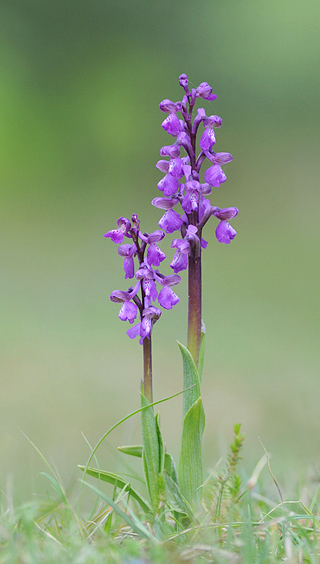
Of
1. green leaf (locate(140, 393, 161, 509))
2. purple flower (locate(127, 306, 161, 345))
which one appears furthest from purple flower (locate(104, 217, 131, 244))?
green leaf (locate(140, 393, 161, 509))

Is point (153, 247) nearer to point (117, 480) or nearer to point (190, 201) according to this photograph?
point (190, 201)

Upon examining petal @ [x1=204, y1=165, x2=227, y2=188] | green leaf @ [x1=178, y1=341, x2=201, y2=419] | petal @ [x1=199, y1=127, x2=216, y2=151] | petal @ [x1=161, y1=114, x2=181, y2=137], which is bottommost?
green leaf @ [x1=178, y1=341, x2=201, y2=419]

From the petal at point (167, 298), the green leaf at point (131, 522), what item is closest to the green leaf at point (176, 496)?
the green leaf at point (131, 522)

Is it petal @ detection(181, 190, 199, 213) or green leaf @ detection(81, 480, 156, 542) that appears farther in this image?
petal @ detection(181, 190, 199, 213)

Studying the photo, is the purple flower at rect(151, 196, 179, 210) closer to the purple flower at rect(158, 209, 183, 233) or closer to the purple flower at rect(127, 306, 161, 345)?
the purple flower at rect(158, 209, 183, 233)

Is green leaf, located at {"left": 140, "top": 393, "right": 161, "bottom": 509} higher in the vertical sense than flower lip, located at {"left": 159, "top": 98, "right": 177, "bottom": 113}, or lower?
lower

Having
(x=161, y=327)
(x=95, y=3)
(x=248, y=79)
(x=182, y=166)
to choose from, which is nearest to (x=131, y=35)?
(x=95, y=3)

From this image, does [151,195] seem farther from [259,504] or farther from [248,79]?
[259,504]
